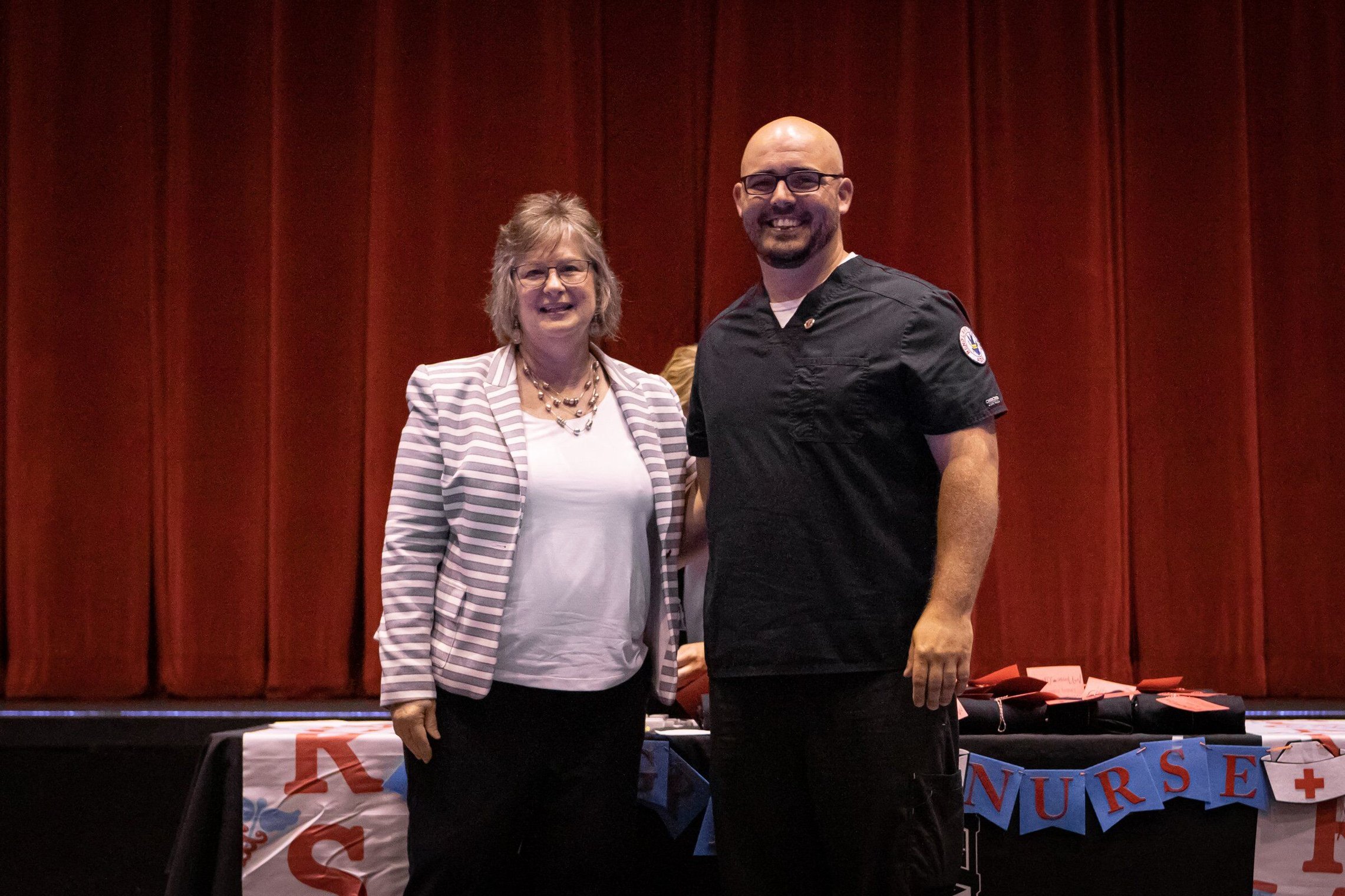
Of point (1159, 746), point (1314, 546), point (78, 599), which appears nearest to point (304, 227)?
point (78, 599)

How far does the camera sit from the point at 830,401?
5.16 feet

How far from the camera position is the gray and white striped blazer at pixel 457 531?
1.63m

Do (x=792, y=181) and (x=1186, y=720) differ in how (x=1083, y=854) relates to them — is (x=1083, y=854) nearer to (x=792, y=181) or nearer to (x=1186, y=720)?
(x=1186, y=720)

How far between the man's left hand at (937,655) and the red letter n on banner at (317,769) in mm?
916

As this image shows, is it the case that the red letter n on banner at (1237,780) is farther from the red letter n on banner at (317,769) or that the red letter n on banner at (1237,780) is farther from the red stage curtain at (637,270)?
the red stage curtain at (637,270)

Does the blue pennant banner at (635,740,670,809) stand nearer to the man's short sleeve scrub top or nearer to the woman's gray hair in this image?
the man's short sleeve scrub top

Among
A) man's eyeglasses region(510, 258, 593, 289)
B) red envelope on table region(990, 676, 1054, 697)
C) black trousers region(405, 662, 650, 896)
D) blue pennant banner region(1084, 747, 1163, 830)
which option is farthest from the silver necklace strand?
blue pennant banner region(1084, 747, 1163, 830)

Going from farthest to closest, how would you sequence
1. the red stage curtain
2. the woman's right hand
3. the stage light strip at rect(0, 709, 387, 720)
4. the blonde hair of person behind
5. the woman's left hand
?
1. the red stage curtain
2. the stage light strip at rect(0, 709, 387, 720)
3. the blonde hair of person behind
4. the woman's left hand
5. the woman's right hand

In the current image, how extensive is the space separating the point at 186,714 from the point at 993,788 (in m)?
2.37

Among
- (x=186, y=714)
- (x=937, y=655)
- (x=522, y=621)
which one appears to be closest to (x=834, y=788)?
(x=937, y=655)

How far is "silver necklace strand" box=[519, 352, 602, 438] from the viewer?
176cm

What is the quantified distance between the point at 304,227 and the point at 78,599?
1426 millimetres

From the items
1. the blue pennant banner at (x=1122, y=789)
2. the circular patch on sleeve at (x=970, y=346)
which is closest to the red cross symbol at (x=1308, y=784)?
the blue pennant banner at (x=1122, y=789)

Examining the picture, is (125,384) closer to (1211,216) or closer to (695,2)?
(695,2)
